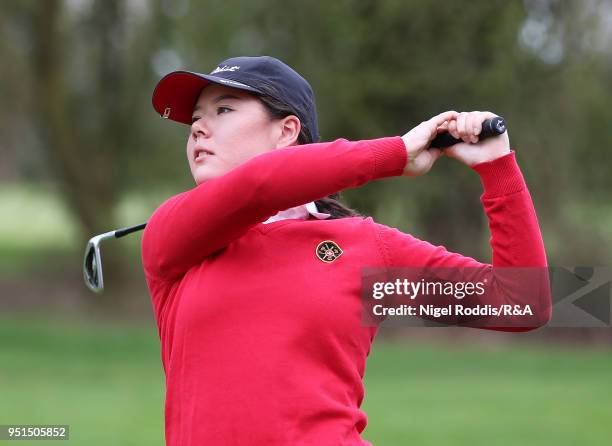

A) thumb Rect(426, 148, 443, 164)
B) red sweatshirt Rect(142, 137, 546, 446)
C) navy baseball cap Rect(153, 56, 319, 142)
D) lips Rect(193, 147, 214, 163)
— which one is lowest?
red sweatshirt Rect(142, 137, 546, 446)

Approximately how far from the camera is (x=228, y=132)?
2.59 meters

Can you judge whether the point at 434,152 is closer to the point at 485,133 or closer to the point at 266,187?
the point at 485,133

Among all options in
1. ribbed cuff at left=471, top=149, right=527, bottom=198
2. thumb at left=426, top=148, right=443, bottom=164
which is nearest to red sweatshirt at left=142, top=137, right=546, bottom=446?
ribbed cuff at left=471, top=149, right=527, bottom=198

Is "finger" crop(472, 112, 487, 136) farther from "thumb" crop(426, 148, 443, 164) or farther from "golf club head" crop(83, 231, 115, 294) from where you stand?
"golf club head" crop(83, 231, 115, 294)

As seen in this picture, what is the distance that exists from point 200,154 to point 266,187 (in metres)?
0.35

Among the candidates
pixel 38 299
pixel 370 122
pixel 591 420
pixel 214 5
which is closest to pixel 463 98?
pixel 370 122

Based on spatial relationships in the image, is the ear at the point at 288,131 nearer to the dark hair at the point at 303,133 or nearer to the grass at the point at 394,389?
the dark hair at the point at 303,133

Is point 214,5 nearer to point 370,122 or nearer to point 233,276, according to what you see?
point 370,122

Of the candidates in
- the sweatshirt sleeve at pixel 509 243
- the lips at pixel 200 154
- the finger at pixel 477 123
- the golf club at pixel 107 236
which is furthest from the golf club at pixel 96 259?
the finger at pixel 477 123

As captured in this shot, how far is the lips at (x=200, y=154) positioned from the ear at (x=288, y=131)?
18 centimetres

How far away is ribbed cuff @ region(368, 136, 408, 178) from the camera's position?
2.35 m

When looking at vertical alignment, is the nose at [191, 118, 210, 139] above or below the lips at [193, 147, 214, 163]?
above

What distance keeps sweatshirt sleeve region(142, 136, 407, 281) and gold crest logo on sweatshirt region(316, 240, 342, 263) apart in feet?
0.56

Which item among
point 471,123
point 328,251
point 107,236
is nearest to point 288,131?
point 328,251
